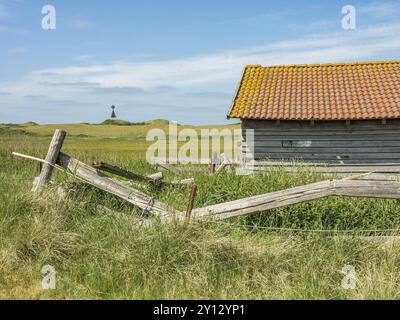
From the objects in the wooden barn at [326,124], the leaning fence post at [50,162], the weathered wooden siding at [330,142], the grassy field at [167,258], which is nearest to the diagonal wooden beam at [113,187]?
the leaning fence post at [50,162]

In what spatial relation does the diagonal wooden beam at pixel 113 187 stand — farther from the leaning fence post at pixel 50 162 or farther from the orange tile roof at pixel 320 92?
the orange tile roof at pixel 320 92

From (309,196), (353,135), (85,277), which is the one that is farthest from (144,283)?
(353,135)

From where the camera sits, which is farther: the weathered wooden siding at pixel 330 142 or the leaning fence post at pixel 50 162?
the weathered wooden siding at pixel 330 142

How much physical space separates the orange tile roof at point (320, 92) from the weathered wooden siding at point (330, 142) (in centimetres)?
42

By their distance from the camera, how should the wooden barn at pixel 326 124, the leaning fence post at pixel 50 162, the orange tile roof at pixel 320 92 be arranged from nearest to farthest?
the leaning fence post at pixel 50 162
the wooden barn at pixel 326 124
the orange tile roof at pixel 320 92

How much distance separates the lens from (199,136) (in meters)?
64.1

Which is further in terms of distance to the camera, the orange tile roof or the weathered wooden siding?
the orange tile roof

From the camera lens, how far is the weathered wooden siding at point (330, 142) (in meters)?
17.0

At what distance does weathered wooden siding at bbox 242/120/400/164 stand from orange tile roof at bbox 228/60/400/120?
423 mm

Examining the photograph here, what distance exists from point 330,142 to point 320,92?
2794mm

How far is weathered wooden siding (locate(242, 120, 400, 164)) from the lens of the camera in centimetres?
1698

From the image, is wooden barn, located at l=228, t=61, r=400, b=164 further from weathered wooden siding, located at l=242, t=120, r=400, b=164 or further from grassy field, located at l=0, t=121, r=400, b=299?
grassy field, located at l=0, t=121, r=400, b=299

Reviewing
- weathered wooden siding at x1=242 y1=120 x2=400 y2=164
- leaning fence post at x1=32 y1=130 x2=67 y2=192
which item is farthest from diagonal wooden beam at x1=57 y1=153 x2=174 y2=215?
weathered wooden siding at x1=242 y1=120 x2=400 y2=164
